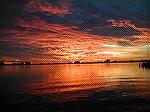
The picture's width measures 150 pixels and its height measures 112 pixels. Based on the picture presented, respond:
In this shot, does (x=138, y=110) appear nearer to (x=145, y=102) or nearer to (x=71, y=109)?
(x=145, y=102)

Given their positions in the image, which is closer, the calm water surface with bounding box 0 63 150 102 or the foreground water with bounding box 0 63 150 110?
the foreground water with bounding box 0 63 150 110

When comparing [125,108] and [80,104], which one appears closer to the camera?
[125,108]

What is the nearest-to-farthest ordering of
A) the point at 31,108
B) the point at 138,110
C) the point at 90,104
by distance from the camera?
the point at 138,110, the point at 31,108, the point at 90,104

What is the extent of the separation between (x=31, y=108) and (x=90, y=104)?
28.4 ft

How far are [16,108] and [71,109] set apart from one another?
7582mm

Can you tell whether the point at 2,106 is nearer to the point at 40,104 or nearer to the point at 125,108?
the point at 40,104

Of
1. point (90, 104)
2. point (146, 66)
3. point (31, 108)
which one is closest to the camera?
point (31, 108)

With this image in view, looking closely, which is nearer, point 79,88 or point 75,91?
point 75,91

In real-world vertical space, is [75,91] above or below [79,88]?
above

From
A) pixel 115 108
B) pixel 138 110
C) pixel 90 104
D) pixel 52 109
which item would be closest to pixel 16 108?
pixel 52 109

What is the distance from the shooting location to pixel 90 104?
33.0m

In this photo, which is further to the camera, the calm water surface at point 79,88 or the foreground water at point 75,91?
the calm water surface at point 79,88

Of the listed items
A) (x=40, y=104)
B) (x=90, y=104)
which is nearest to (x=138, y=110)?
(x=90, y=104)

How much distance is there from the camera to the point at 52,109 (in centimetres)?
2994
